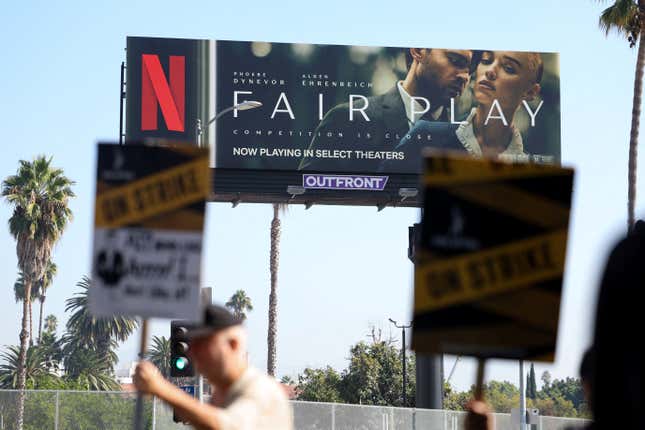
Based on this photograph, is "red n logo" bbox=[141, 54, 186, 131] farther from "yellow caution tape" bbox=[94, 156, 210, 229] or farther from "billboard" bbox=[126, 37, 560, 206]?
"yellow caution tape" bbox=[94, 156, 210, 229]

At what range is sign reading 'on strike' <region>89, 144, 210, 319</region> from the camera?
5457 mm

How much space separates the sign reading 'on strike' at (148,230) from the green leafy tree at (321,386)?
182 ft

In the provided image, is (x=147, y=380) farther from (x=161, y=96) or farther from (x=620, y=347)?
(x=161, y=96)

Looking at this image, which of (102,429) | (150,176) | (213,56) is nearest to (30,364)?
(213,56)

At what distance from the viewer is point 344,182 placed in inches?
1704

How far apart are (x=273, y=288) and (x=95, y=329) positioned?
45133 mm

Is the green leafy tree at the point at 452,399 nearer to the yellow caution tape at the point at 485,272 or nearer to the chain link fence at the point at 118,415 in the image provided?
the chain link fence at the point at 118,415

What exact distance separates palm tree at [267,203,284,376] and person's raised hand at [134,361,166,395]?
5430 cm

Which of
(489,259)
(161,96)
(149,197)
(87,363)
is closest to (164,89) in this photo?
(161,96)

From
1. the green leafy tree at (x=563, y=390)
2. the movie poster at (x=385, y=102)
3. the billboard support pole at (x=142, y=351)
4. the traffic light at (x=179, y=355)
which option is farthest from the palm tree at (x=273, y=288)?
the green leafy tree at (x=563, y=390)

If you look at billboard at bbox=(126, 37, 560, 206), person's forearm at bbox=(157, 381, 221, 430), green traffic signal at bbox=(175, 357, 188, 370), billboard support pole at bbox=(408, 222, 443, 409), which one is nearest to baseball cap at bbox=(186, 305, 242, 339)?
person's forearm at bbox=(157, 381, 221, 430)

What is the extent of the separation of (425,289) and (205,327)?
63.4 inches

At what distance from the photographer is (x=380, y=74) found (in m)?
45.7

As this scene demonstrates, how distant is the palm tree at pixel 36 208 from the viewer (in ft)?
169
